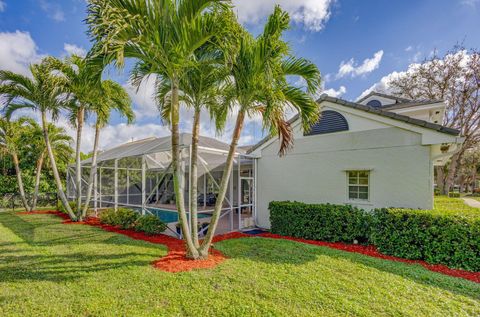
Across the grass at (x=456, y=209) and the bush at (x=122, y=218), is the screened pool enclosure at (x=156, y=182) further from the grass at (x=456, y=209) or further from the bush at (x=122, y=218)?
the grass at (x=456, y=209)

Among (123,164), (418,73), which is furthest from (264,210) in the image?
(418,73)

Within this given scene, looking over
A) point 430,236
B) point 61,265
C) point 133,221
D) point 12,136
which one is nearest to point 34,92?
point 12,136

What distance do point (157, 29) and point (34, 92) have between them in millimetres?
11180

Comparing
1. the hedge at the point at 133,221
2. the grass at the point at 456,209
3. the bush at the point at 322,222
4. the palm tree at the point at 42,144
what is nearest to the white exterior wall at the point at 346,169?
the grass at the point at 456,209

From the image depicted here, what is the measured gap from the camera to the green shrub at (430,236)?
649cm

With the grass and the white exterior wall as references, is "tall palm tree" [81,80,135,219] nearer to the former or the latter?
the white exterior wall

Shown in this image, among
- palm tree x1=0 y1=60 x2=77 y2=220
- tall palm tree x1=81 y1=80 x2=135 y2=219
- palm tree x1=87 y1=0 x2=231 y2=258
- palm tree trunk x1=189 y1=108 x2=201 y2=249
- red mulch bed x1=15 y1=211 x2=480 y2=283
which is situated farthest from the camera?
tall palm tree x1=81 y1=80 x2=135 y2=219

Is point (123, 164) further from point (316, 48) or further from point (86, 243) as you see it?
point (316, 48)

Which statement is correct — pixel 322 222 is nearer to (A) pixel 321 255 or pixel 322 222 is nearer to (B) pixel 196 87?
(A) pixel 321 255

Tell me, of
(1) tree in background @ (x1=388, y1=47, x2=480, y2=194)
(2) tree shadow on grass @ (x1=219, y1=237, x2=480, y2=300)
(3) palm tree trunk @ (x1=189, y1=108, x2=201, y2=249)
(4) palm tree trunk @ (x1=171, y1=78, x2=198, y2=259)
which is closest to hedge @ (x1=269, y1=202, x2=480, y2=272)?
(2) tree shadow on grass @ (x1=219, y1=237, x2=480, y2=300)

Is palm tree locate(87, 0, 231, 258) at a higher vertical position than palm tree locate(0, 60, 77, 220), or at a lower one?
lower

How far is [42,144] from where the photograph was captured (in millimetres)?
18047

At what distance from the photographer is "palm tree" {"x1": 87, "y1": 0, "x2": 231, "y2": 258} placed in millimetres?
4668

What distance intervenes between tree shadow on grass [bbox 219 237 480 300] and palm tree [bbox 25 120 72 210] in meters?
17.7
